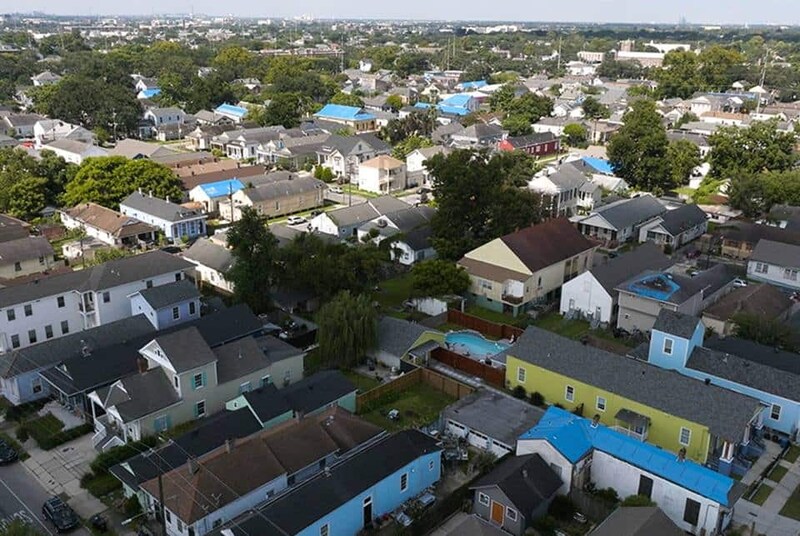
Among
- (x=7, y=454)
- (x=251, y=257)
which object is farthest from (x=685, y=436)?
(x=7, y=454)

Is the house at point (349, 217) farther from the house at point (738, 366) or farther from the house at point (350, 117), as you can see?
the house at point (350, 117)

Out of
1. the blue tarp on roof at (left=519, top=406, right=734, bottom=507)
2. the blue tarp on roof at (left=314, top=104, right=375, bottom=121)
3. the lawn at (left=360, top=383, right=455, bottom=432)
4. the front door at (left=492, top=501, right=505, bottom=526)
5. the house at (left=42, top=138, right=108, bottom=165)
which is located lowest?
the lawn at (left=360, top=383, right=455, bottom=432)

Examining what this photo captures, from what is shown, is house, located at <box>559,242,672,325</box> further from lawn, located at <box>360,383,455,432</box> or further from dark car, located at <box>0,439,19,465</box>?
dark car, located at <box>0,439,19,465</box>

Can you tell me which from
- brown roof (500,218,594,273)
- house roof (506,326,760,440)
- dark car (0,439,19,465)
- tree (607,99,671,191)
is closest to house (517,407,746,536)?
house roof (506,326,760,440)

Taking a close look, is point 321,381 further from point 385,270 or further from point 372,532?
point 385,270

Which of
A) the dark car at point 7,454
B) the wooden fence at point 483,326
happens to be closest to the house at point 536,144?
the wooden fence at point 483,326

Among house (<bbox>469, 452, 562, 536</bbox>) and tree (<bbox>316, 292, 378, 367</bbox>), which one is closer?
house (<bbox>469, 452, 562, 536</bbox>)
